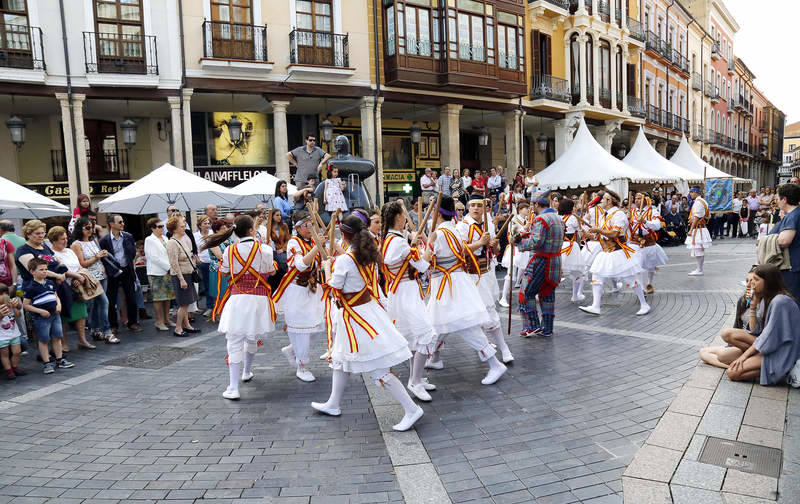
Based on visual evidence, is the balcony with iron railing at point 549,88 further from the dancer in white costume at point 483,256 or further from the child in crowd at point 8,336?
the child in crowd at point 8,336

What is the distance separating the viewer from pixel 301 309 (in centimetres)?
580

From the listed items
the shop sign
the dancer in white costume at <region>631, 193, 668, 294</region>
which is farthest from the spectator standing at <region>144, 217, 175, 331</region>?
the shop sign

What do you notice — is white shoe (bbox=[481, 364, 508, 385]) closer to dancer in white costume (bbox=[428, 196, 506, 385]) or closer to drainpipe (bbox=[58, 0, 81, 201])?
dancer in white costume (bbox=[428, 196, 506, 385])

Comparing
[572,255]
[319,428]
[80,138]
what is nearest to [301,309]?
[319,428]

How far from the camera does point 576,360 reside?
649cm

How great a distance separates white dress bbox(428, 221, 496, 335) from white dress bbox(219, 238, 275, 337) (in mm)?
1696

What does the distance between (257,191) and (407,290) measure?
8899 mm

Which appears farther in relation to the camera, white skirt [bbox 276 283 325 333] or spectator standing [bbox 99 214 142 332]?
spectator standing [bbox 99 214 142 332]

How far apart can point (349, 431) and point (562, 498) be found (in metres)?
1.86

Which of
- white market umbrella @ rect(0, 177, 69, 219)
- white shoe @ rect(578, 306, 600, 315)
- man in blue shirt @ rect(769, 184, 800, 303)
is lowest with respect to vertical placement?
white shoe @ rect(578, 306, 600, 315)

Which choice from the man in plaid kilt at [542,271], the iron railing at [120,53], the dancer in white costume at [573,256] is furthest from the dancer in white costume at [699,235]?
the iron railing at [120,53]

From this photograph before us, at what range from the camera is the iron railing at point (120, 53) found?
659 inches

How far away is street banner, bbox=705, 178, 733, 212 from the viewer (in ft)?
77.3

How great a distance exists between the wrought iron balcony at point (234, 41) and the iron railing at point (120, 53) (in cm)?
162
